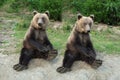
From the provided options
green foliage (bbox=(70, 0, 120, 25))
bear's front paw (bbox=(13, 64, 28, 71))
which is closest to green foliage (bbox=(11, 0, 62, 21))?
green foliage (bbox=(70, 0, 120, 25))

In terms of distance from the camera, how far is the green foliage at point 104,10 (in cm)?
1304

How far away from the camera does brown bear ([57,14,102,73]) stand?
351 inches

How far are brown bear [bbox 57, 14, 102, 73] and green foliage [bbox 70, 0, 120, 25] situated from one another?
4.10 meters

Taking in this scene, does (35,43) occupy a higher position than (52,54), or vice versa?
(35,43)

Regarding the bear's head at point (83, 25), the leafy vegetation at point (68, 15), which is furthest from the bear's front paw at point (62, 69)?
the leafy vegetation at point (68, 15)

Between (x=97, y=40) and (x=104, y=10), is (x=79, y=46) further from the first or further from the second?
(x=104, y=10)

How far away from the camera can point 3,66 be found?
30.6 ft

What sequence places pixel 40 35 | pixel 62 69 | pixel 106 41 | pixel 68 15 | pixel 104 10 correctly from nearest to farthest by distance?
pixel 62 69 → pixel 40 35 → pixel 106 41 → pixel 104 10 → pixel 68 15

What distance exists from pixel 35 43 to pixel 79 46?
1094 millimetres

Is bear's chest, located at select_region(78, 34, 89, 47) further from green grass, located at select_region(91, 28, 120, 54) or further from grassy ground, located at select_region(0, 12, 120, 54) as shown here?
green grass, located at select_region(91, 28, 120, 54)

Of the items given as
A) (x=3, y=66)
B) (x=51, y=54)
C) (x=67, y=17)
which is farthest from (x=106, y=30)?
(x=3, y=66)

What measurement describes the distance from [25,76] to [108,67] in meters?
2.18

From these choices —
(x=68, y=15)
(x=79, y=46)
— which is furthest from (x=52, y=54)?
(x=68, y=15)

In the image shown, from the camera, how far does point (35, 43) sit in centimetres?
909
